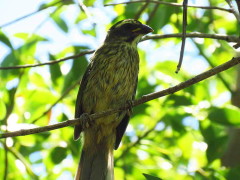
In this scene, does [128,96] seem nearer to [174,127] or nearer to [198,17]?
[174,127]

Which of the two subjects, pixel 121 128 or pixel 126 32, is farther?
pixel 126 32

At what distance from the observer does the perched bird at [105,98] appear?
470 cm

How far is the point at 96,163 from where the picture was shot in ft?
15.5

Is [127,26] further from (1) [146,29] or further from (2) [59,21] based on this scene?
(2) [59,21]

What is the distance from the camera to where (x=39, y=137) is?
471 cm

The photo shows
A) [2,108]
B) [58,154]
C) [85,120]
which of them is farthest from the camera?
[58,154]

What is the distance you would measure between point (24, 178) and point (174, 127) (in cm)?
154

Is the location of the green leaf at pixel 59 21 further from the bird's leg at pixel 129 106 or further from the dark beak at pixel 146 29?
the bird's leg at pixel 129 106

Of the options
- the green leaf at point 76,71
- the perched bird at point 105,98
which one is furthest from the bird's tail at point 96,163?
the green leaf at point 76,71

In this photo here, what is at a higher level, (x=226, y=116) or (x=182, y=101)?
(x=182, y=101)

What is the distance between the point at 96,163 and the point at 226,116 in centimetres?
142

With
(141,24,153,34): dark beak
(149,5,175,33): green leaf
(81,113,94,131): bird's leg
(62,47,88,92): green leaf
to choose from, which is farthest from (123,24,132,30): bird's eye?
(81,113,94,131): bird's leg

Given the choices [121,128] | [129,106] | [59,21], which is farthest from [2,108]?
[59,21]

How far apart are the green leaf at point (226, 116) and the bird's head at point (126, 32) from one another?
4.27ft
